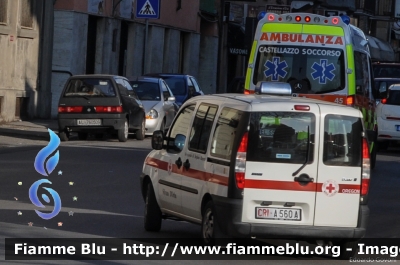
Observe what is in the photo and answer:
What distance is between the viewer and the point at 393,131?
29406 mm

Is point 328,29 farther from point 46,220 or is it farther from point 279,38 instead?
point 46,220

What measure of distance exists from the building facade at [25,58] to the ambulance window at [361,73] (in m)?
12.2

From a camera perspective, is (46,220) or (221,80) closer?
(46,220)

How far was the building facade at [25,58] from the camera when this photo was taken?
103ft

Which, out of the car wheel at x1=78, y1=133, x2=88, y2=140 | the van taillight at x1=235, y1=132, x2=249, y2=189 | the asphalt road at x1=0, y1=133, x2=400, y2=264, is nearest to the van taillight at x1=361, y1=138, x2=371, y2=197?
the asphalt road at x1=0, y1=133, x2=400, y2=264

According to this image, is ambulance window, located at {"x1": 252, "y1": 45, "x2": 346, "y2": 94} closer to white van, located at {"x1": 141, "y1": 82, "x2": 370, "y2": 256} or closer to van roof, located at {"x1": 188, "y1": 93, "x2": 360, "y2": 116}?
van roof, located at {"x1": 188, "y1": 93, "x2": 360, "y2": 116}

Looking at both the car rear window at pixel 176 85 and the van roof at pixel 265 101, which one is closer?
the van roof at pixel 265 101

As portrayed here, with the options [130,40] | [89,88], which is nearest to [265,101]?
[89,88]

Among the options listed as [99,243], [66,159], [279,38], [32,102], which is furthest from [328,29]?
[32,102]

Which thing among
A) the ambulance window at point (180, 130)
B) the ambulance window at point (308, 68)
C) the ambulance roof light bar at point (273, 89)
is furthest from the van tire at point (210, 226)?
the ambulance window at point (308, 68)

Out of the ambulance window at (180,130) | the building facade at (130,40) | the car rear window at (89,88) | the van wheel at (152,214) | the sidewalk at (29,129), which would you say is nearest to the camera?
the ambulance window at (180,130)

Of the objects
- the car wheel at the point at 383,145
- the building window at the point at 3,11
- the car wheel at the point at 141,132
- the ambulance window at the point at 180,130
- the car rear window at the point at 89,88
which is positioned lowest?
the car wheel at the point at 383,145

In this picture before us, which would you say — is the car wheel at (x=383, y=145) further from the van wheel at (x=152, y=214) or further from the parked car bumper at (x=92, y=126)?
the van wheel at (x=152, y=214)

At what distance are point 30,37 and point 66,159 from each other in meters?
12.7
